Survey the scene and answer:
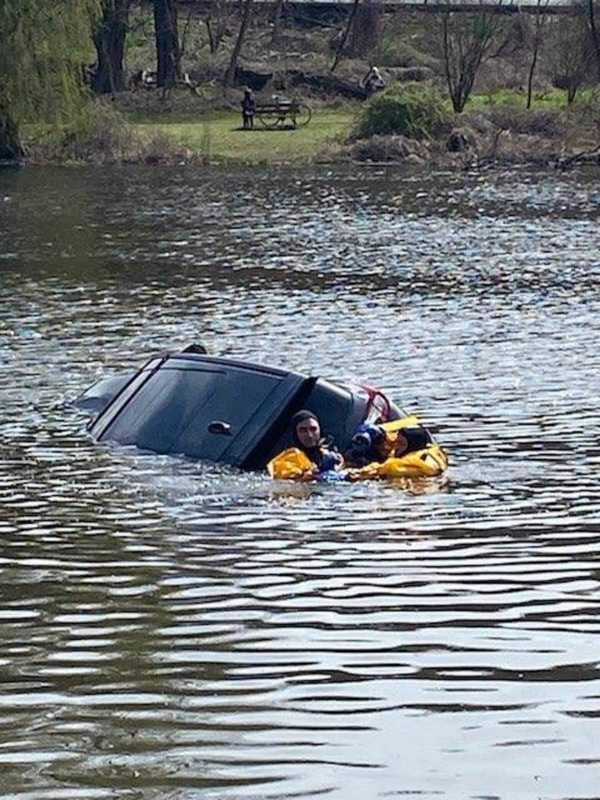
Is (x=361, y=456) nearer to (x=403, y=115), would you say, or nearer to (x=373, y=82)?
(x=403, y=115)

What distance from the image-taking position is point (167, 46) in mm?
82750

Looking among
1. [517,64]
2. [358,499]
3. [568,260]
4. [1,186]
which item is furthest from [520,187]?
[358,499]

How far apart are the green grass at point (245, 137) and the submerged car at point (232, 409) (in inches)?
1835

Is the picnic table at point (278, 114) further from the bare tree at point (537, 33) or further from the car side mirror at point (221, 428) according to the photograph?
the car side mirror at point (221, 428)

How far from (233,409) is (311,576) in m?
4.86

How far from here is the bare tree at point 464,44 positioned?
74.9 m

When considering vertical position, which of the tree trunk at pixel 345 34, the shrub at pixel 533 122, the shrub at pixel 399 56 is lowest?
the shrub at pixel 533 122

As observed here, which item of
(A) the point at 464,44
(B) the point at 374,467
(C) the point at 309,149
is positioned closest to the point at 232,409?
(B) the point at 374,467

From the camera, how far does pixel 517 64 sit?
88.0 metres

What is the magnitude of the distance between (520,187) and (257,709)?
47.6m

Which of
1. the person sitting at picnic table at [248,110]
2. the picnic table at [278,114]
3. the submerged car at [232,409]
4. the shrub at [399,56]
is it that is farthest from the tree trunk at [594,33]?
the submerged car at [232,409]

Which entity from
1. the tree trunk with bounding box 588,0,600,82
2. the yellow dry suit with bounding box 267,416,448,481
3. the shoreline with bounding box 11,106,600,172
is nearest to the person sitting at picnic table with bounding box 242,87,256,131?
the shoreline with bounding box 11,106,600,172

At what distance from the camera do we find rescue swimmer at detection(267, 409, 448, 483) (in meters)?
15.9

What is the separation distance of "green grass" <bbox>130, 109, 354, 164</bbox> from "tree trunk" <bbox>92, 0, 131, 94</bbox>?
679cm
